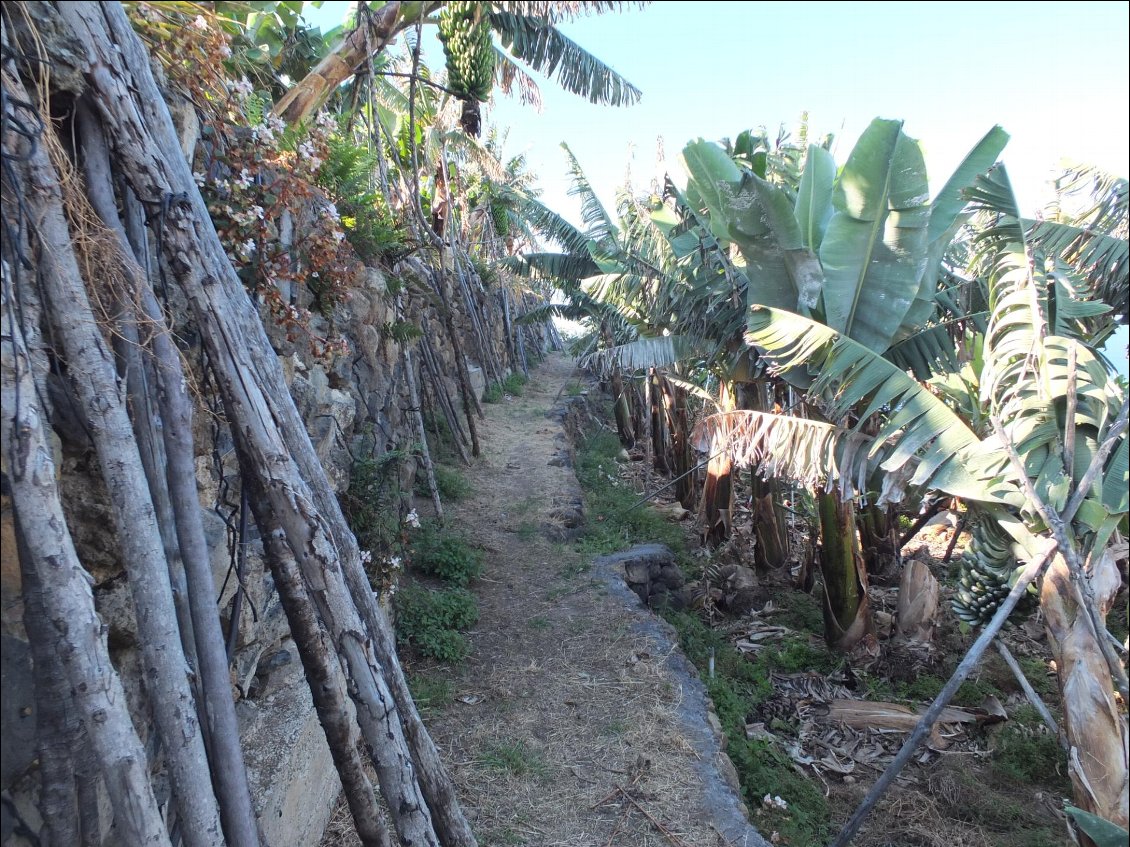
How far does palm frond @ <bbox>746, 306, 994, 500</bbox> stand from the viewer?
4.60m

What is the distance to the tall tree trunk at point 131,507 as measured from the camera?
205 cm

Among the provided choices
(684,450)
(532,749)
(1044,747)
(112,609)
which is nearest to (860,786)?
(1044,747)

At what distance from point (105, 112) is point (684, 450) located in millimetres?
11574

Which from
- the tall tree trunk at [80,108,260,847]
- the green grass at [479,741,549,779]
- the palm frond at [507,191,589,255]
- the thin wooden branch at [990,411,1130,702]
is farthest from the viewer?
the palm frond at [507,191,589,255]

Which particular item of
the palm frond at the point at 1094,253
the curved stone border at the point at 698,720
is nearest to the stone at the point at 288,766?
the curved stone border at the point at 698,720

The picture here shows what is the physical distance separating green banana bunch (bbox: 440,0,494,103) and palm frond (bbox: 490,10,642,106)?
0.28 meters

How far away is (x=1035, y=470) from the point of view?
4.36 meters

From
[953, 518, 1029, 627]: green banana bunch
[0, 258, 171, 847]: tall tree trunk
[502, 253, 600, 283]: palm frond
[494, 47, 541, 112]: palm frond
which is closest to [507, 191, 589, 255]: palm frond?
[502, 253, 600, 283]: palm frond

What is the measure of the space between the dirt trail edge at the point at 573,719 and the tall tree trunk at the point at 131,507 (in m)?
2.07

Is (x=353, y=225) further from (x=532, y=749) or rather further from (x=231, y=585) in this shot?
(x=532, y=749)

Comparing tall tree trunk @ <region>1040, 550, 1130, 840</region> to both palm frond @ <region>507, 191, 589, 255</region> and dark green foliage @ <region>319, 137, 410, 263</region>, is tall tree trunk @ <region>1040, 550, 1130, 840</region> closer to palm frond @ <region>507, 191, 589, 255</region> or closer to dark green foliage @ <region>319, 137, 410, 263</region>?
dark green foliage @ <region>319, 137, 410, 263</region>

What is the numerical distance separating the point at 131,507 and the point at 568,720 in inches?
144

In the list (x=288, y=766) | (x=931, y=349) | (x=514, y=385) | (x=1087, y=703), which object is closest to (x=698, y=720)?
(x=1087, y=703)

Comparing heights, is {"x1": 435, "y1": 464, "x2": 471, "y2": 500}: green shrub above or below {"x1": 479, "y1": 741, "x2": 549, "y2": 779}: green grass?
above
